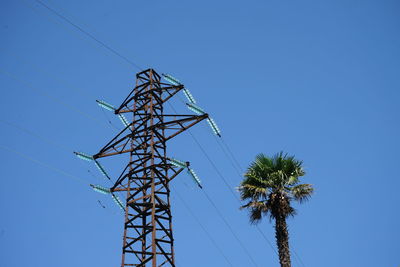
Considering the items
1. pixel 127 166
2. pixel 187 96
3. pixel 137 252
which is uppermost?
pixel 187 96

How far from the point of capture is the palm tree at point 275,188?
19062 millimetres

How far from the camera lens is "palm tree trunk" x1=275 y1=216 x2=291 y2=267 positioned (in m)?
17.5

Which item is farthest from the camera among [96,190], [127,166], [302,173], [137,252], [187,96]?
[187,96]

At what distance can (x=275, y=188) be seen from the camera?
66.0 feet

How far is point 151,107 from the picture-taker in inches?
742

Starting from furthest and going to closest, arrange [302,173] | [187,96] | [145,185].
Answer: [187,96], [302,173], [145,185]

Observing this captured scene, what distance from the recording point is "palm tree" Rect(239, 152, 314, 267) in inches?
750

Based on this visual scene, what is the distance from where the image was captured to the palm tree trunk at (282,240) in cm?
1755

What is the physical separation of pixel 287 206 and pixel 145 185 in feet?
20.9

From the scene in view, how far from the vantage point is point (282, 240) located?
18.2 meters

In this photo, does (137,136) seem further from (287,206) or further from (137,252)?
(287,206)

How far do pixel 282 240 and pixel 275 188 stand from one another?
265 cm

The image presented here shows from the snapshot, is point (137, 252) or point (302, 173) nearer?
point (137, 252)

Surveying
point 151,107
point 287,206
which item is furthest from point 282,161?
point 151,107
